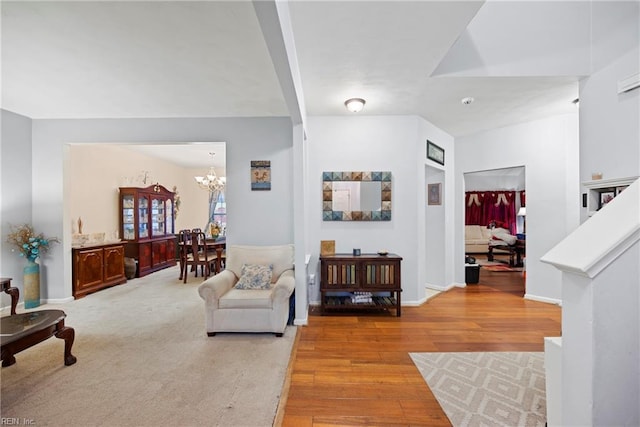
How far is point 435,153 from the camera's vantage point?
4.52 metres

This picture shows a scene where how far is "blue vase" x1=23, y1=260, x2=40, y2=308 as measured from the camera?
3.87 meters

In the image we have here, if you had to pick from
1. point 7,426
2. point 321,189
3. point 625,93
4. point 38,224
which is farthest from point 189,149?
point 625,93

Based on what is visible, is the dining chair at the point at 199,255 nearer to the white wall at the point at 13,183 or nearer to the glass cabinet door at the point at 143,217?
the glass cabinet door at the point at 143,217

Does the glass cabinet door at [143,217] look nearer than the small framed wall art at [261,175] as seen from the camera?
No

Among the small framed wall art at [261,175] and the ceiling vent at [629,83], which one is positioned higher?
the ceiling vent at [629,83]

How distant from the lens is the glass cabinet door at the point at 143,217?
238 inches

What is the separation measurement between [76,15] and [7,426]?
2.73 meters

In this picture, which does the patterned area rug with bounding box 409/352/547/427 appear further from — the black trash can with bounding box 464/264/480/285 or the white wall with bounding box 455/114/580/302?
the black trash can with bounding box 464/264/480/285

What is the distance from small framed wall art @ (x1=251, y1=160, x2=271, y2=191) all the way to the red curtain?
814 cm

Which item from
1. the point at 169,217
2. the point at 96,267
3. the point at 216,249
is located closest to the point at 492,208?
the point at 216,249

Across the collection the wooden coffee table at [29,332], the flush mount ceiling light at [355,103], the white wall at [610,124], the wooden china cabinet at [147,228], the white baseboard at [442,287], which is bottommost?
the white baseboard at [442,287]

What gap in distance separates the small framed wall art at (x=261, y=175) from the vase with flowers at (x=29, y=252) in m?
2.99

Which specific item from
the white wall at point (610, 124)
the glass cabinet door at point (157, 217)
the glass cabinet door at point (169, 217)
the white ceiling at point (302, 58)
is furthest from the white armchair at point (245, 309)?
the glass cabinet door at point (169, 217)

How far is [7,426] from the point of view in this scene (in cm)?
175
